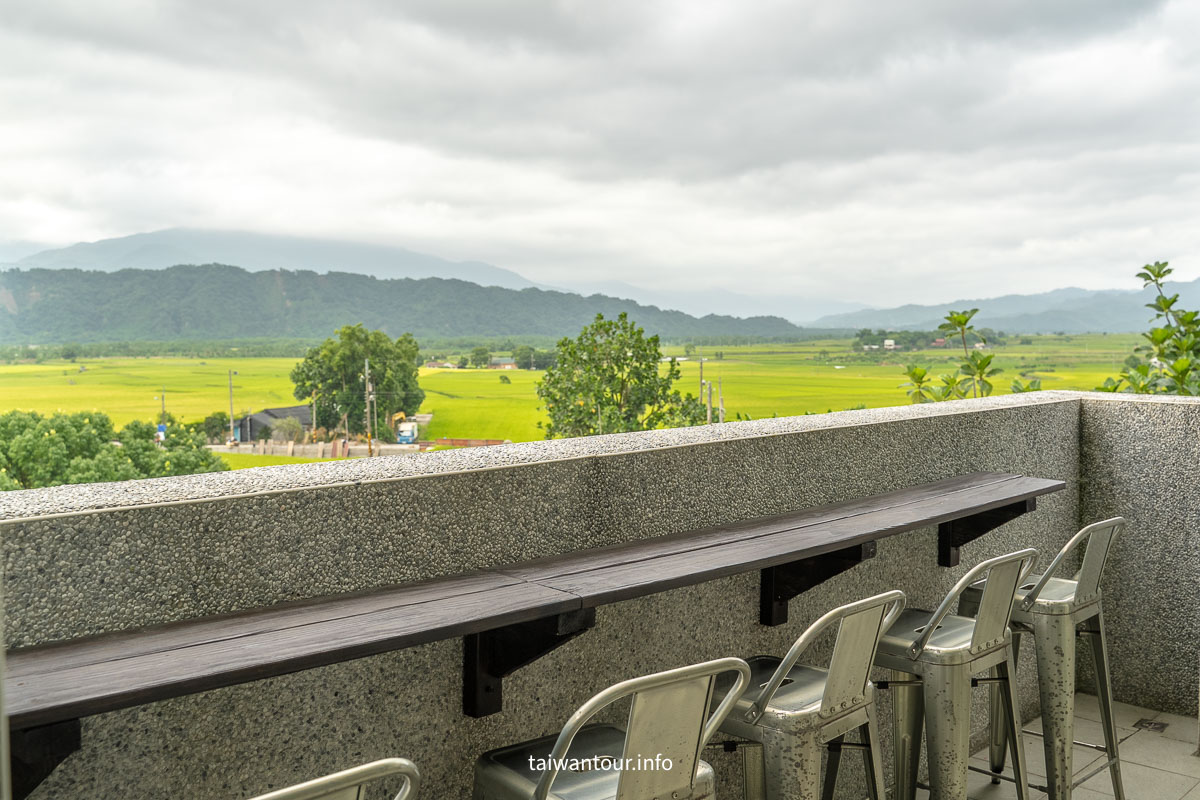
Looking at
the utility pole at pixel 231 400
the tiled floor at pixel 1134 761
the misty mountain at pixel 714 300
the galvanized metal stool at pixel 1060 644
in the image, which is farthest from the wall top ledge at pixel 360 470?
the utility pole at pixel 231 400

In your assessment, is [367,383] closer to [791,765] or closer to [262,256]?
[262,256]

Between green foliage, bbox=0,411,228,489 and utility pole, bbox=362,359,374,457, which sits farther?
utility pole, bbox=362,359,374,457

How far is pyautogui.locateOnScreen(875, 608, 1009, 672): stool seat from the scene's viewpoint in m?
2.00

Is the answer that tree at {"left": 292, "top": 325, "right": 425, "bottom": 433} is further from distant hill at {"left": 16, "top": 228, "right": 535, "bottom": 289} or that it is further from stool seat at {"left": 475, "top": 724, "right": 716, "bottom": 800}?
stool seat at {"left": 475, "top": 724, "right": 716, "bottom": 800}

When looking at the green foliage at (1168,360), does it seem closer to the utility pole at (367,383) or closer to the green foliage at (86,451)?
the green foliage at (86,451)

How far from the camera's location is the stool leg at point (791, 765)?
157cm

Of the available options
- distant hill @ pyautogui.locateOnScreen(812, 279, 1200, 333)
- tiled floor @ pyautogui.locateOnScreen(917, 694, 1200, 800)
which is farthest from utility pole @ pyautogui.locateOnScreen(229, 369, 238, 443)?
tiled floor @ pyautogui.locateOnScreen(917, 694, 1200, 800)

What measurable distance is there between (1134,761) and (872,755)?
179cm

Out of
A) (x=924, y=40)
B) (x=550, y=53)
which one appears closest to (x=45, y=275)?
(x=550, y=53)

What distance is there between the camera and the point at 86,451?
108ft

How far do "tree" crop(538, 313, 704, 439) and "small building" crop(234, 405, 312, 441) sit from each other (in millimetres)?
10673

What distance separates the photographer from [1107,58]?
30.5 feet

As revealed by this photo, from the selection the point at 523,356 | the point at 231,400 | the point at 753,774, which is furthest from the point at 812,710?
the point at 231,400

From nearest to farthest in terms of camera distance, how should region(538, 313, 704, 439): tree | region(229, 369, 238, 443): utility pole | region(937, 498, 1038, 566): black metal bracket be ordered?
region(937, 498, 1038, 566): black metal bracket → region(538, 313, 704, 439): tree → region(229, 369, 238, 443): utility pole
